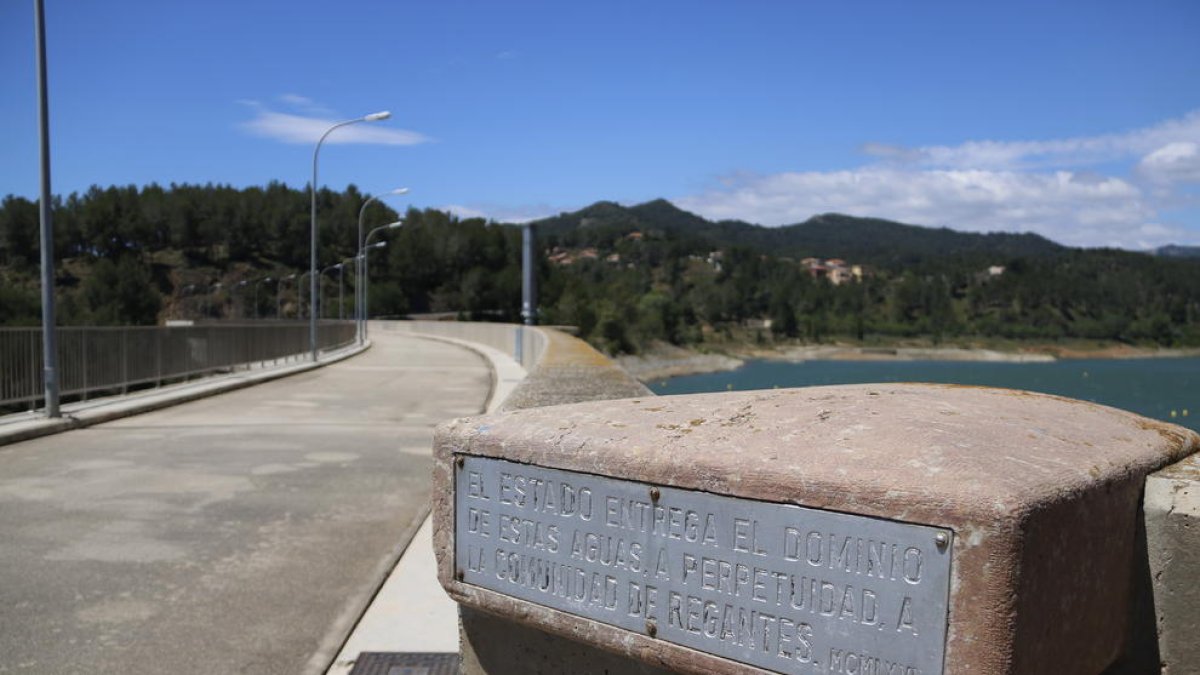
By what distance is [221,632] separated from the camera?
4848 millimetres

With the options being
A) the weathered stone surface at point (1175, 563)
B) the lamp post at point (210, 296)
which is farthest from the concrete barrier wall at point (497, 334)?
the lamp post at point (210, 296)

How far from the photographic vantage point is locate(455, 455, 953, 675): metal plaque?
2.20 m

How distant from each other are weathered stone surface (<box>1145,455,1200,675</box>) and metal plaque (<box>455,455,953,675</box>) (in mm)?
805

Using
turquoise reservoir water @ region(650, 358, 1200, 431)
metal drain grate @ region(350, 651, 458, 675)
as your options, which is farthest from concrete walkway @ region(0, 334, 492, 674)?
turquoise reservoir water @ region(650, 358, 1200, 431)

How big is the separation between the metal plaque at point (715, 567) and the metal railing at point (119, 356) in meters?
12.5

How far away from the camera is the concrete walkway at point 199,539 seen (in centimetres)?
469

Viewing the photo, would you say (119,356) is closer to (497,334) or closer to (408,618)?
(408,618)

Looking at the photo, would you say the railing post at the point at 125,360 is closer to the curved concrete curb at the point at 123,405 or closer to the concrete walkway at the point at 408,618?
the curved concrete curb at the point at 123,405

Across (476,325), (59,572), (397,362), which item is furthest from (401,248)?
(59,572)

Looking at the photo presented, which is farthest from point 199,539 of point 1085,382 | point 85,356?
point 1085,382

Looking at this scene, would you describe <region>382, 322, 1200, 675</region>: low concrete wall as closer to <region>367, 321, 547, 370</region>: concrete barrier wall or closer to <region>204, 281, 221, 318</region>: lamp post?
<region>367, 321, 547, 370</region>: concrete barrier wall

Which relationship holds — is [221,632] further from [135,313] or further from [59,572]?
[135,313]

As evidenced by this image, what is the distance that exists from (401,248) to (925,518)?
12379 centimetres

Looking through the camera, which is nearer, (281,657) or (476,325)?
(281,657)
